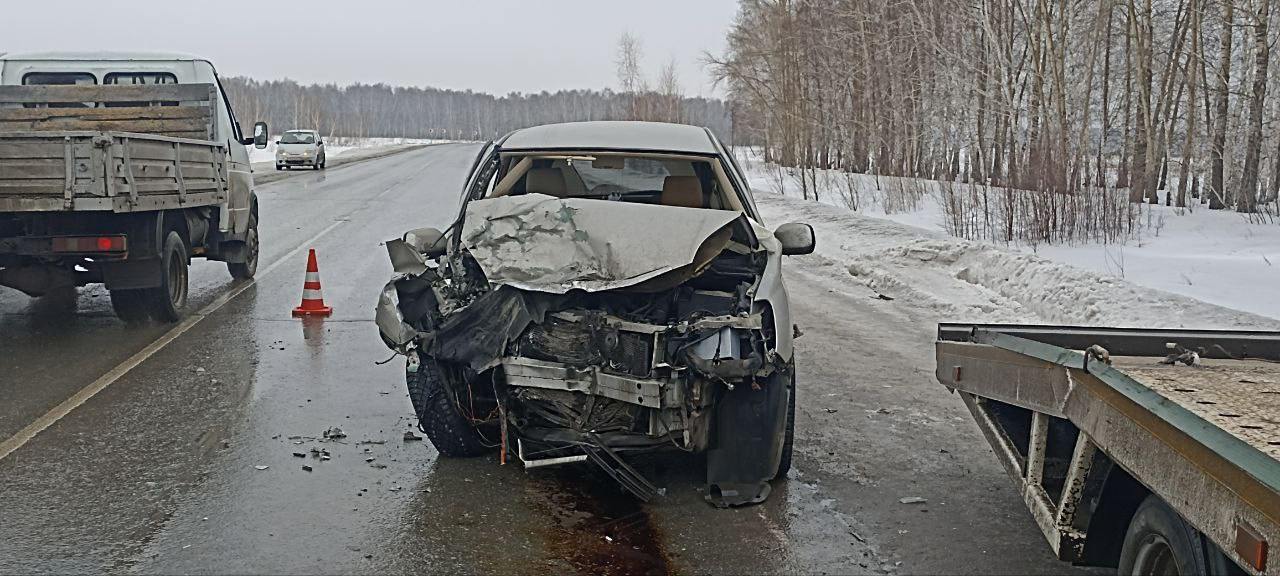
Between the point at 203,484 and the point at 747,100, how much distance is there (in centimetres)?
4995

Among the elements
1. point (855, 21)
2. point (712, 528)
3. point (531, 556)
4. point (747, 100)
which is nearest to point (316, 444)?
point (531, 556)

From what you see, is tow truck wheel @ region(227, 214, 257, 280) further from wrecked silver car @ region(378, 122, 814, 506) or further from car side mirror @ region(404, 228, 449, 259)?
wrecked silver car @ region(378, 122, 814, 506)

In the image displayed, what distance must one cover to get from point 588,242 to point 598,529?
141cm

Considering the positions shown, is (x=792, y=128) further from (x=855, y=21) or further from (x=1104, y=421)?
(x=1104, y=421)

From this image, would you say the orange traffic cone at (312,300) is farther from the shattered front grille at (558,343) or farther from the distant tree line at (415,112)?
the distant tree line at (415,112)

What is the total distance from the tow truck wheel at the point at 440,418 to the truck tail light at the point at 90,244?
438 centimetres

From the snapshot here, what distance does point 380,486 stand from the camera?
5.31 meters

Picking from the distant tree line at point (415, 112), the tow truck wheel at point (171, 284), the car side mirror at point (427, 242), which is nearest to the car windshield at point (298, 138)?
the tow truck wheel at point (171, 284)

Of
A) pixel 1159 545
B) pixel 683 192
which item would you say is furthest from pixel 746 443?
pixel 1159 545

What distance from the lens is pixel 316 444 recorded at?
6004mm

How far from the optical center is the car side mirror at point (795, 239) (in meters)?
6.12

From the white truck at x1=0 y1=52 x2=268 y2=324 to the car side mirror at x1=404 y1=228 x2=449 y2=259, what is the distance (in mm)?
3388

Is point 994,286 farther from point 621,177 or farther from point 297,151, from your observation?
point 297,151

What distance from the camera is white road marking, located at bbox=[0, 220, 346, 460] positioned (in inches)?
234
